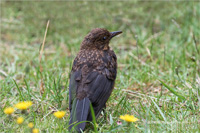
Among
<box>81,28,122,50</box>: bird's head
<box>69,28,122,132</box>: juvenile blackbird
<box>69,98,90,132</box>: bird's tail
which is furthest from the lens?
<box>81,28,122,50</box>: bird's head

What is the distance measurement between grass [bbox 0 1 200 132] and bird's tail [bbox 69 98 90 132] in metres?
0.15

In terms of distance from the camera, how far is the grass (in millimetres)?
Result: 3605

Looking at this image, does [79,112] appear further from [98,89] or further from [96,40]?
[96,40]

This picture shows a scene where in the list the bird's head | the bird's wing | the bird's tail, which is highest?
the bird's head

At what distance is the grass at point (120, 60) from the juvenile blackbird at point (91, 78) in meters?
0.20

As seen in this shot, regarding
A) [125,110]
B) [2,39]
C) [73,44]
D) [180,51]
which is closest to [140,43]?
[180,51]

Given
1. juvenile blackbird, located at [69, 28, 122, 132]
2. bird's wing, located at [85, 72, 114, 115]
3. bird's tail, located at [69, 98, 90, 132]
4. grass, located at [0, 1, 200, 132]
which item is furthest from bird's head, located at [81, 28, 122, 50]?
bird's tail, located at [69, 98, 90, 132]

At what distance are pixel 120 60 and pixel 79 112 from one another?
2.67 m

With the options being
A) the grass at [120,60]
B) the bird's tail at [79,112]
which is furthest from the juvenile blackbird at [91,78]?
the grass at [120,60]

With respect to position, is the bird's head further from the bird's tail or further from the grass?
the bird's tail

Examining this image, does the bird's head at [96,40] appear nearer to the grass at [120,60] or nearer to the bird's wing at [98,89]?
the grass at [120,60]

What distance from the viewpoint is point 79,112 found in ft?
11.0

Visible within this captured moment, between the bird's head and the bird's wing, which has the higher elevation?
the bird's head

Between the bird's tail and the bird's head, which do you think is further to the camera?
the bird's head
